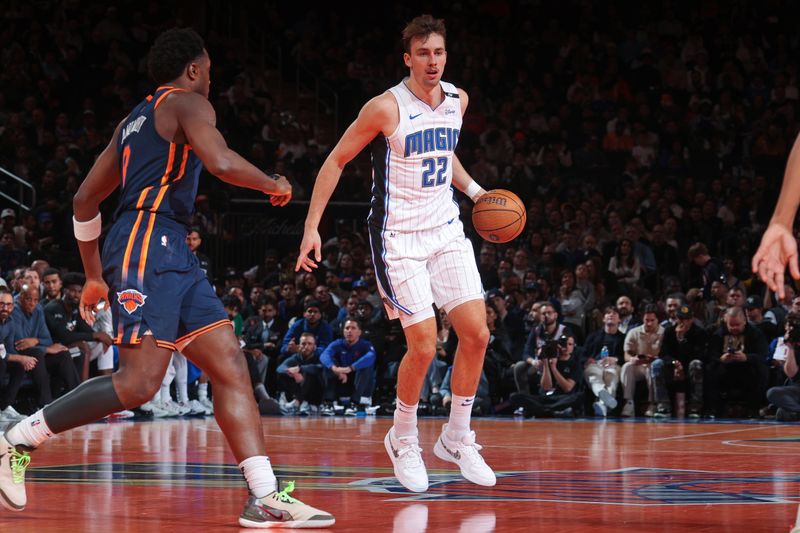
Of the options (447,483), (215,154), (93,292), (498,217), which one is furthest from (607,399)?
(215,154)

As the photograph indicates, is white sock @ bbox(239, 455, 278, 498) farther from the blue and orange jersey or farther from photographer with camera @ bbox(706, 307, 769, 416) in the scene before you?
photographer with camera @ bbox(706, 307, 769, 416)

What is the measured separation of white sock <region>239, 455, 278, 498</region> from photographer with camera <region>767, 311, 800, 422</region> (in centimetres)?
864

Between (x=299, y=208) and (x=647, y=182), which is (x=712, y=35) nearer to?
(x=647, y=182)

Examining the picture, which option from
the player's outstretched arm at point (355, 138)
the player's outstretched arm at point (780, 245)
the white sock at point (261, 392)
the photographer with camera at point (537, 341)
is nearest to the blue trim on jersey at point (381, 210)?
the player's outstretched arm at point (355, 138)

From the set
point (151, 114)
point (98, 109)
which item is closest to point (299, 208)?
point (98, 109)

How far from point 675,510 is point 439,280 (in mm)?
1720

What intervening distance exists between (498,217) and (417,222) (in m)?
0.69

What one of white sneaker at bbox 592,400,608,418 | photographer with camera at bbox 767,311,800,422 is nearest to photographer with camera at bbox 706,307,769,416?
photographer with camera at bbox 767,311,800,422

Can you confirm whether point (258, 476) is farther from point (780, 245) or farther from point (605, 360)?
point (605, 360)

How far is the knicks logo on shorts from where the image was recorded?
15.0ft

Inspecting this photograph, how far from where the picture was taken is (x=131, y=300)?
4.57 meters

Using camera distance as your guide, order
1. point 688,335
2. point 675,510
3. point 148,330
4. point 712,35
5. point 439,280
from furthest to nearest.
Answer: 1. point 712,35
2. point 688,335
3. point 439,280
4. point 675,510
5. point 148,330

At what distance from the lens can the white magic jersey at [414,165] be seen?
5816 mm

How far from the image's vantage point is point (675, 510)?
4.87 meters
